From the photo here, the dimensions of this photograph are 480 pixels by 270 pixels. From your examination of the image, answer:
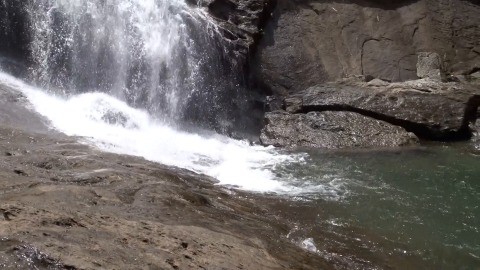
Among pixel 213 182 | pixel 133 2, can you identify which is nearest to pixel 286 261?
pixel 213 182

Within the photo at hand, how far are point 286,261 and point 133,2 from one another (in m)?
10.8

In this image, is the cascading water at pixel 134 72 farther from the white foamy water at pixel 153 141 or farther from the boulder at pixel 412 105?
the boulder at pixel 412 105

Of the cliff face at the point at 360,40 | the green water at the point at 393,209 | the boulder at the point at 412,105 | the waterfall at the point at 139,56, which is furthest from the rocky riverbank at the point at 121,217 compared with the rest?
the cliff face at the point at 360,40

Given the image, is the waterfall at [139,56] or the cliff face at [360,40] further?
the cliff face at [360,40]

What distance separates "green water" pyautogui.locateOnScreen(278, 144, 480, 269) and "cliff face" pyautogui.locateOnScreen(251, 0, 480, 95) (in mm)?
3873

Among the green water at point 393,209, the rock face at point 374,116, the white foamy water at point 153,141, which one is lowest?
the white foamy water at point 153,141

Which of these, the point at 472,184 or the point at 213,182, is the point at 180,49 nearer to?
the point at 213,182

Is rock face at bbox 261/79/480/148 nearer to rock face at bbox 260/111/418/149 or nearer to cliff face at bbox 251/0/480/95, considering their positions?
rock face at bbox 260/111/418/149

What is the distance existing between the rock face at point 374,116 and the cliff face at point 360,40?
4.52 feet

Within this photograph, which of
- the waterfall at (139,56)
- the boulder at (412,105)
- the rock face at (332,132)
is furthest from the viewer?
the waterfall at (139,56)

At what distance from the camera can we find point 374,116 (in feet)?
41.4

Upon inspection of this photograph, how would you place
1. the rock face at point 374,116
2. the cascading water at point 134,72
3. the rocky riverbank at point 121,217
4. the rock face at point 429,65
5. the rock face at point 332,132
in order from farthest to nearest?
the rock face at point 429,65 → the rock face at point 374,116 → the rock face at point 332,132 → the cascading water at point 134,72 → the rocky riverbank at point 121,217

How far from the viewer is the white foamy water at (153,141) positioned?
915 centimetres

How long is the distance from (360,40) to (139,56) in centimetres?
667
